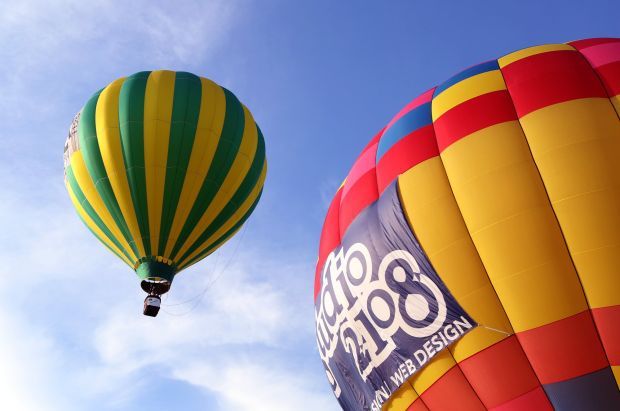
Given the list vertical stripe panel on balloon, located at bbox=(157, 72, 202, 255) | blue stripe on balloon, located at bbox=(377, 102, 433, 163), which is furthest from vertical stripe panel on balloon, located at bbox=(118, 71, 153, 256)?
blue stripe on balloon, located at bbox=(377, 102, 433, 163)

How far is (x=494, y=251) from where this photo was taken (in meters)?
6.39

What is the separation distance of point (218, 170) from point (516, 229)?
31.3 feet

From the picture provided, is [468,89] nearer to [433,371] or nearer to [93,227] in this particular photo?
[433,371]

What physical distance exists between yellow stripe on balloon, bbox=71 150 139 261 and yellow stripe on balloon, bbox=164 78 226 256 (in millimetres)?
1161

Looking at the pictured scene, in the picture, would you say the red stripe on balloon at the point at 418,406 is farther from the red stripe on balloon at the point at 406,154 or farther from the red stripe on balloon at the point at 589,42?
the red stripe on balloon at the point at 589,42

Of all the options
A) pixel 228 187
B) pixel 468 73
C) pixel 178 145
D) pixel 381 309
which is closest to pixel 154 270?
pixel 228 187

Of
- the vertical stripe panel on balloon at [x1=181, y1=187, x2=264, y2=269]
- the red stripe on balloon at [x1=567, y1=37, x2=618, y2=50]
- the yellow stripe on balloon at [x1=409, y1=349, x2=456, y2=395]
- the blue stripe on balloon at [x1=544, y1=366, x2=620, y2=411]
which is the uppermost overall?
the vertical stripe panel on balloon at [x1=181, y1=187, x2=264, y2=269]

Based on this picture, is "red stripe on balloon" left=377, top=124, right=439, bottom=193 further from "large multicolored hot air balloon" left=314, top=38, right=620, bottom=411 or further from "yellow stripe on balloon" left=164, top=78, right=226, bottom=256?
"yellow stripe on balloon" left=164, top=78, right=226, bottom=256

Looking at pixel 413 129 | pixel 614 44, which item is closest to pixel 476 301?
pixel 413 129

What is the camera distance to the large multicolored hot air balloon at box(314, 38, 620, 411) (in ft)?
19.9

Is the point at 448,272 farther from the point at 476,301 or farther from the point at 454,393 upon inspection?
the point at 454,393

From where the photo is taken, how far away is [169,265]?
46.2ft

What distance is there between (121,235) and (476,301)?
981 cm

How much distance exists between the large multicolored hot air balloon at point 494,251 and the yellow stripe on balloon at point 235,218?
7.52 m
